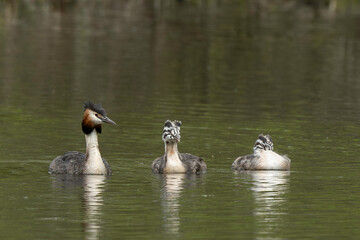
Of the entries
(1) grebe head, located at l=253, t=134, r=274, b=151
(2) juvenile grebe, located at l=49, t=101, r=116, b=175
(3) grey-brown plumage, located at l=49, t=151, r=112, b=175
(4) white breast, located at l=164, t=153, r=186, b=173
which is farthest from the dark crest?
(1) grebe head, located at l=253, t=134, r=274, b=151

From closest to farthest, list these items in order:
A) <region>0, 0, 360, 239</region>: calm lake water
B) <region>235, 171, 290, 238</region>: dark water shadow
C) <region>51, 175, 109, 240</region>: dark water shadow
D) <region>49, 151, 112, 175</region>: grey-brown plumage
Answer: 1. <region>51, 175, 109, 240</region>: dark water shadow
2. <region>235, 171, 290, 238</region>: dark water shadow
3. <region>0, 0, 360, 239</region>: calm lake water
4. <region>49, 151, 112, 175</region>: grey-brown plumage

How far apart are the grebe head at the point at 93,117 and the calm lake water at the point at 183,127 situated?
105 centimetres

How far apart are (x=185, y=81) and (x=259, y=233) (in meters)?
22.0

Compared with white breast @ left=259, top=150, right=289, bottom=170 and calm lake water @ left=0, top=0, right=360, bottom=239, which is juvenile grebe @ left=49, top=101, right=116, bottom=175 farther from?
white breast @ left=259, top=150, right=289, bottom=170

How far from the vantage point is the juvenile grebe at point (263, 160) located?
67.3 ft

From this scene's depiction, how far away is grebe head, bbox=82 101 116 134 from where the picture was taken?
65.0 feet

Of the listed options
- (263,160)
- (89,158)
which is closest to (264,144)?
(263,160)

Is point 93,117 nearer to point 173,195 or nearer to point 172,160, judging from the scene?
point 172,160

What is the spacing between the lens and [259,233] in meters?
14.6

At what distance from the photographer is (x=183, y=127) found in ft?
83.0

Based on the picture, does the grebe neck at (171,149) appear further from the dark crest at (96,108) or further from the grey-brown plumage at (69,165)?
the dark crest at (96,108)

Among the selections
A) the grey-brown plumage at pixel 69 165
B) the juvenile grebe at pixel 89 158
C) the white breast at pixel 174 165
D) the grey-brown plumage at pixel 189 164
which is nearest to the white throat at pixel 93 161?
the juvenile grebe at pixel 89 158

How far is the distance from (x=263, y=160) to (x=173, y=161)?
6.27 feet

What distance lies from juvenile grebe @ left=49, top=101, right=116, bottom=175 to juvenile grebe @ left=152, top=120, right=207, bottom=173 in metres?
1.06
